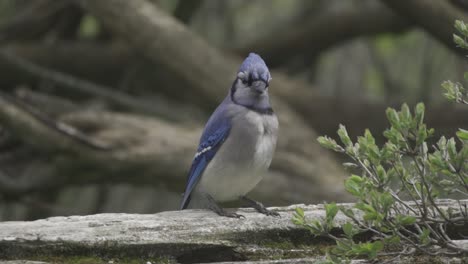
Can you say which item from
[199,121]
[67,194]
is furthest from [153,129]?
[67,194]

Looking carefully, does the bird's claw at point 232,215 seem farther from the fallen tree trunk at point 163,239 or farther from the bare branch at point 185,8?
the bare branch at point 185,8

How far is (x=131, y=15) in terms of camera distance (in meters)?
6.84

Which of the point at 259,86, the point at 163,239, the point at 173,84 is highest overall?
the point at 173,84

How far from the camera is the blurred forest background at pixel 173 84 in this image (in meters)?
6.79

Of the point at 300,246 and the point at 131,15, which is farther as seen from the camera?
the point at 131,15

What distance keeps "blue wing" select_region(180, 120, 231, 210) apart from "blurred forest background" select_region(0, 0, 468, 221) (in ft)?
6.62

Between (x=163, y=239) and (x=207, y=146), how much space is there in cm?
132

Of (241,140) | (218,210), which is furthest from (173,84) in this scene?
(218,210)

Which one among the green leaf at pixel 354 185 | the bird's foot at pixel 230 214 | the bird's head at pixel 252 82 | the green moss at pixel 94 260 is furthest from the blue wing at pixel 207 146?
the green leaf at pixel 354 185

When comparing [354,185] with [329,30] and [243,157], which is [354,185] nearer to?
[243,157]

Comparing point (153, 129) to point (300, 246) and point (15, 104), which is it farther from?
point (300, 246)

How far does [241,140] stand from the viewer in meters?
4.44

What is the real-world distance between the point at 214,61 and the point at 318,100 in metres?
1.06

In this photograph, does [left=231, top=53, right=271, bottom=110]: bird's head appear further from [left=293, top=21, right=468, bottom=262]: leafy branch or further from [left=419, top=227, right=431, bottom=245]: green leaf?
[left=419, top=227, right=431, bottom=245]: green leaf
